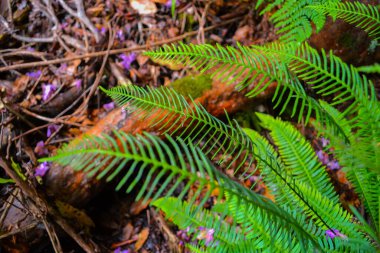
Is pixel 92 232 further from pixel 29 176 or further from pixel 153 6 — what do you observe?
pixel 153 6

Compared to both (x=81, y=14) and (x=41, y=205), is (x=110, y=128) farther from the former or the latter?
(x=81, y=14)

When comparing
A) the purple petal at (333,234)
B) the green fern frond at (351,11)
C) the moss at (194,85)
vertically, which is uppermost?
the green fern frond at (351,11)

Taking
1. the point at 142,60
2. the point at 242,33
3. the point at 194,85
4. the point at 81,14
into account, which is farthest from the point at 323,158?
the point at 81,14

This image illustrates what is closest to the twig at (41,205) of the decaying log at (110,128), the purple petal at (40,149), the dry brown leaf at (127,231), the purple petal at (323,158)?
the decaying log at (110,128)

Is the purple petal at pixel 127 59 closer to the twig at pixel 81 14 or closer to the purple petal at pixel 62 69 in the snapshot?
the twig at pixel 81 14

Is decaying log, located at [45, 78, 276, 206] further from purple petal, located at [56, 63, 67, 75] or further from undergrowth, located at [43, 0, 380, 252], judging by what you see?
purple petal, located at [56, 63, 67, 75]

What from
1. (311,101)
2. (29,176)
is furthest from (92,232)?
(311,101)
